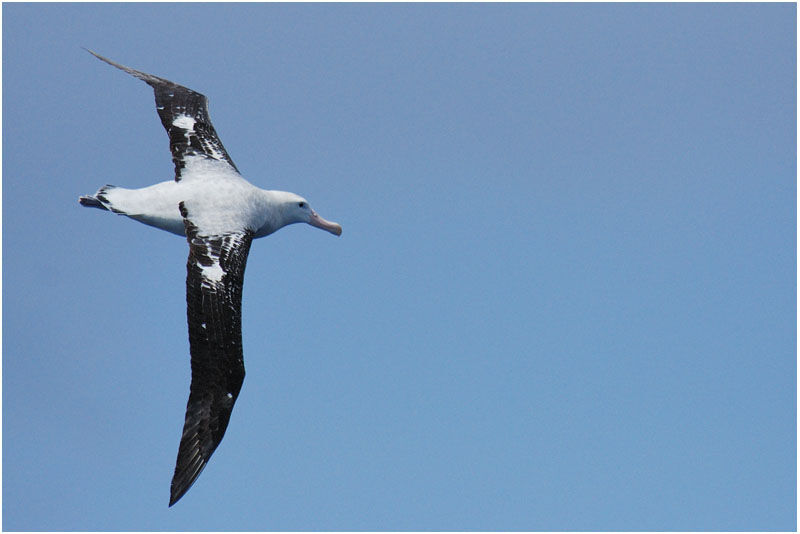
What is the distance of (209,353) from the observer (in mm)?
11500

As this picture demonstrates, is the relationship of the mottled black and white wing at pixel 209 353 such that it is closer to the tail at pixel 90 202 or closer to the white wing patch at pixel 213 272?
the white wing patch at pixel 213 272

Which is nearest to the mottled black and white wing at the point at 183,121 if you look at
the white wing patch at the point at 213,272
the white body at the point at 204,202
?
the white body at the point at 204,202

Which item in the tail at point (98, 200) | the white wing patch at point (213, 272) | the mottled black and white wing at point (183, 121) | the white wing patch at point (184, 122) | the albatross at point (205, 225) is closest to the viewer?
the albatross at point (205, 225)

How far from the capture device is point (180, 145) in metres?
14.3

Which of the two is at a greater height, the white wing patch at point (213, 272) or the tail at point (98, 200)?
the tail at point (98, 200)

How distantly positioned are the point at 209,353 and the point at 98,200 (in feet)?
9.29

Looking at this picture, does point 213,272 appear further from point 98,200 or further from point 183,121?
point 183,121

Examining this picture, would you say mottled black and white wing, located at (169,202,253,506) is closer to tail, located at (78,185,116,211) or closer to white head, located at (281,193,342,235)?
tail, located at (78,185,116,211)

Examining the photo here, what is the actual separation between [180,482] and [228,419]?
34.1 inches

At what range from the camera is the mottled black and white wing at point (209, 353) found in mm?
11234

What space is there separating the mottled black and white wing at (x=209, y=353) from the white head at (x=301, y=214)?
2219mm

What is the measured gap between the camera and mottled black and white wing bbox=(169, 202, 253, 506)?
11.2 meters

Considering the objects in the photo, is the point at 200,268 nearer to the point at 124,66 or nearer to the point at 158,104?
the point at 158,104

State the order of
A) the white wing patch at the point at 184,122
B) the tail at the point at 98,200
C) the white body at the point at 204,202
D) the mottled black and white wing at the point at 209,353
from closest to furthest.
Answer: the mottled black and white wing at the point at 209,353
the white body at the point at 204,202
the tail at the point at 98,200
the white wing patch at the point at 184,122
